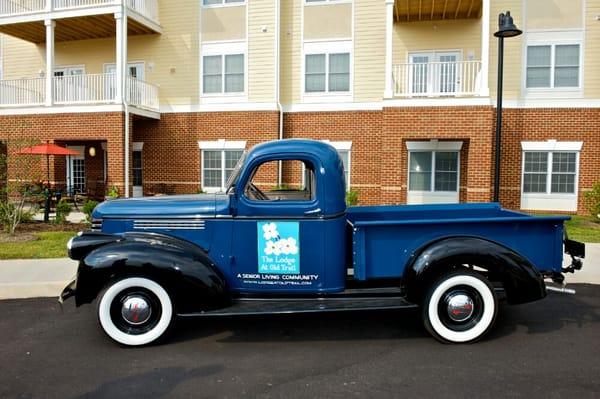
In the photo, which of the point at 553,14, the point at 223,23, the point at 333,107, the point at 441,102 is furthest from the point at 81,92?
the point at 553,14

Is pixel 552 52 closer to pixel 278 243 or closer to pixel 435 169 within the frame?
pixel 435 169

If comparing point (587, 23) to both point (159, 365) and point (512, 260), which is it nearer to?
point (512, 260)

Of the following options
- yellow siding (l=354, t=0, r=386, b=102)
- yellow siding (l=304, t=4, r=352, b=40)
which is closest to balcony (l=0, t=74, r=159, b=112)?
yellow siding (l=304, t=4, r=352, b=40)

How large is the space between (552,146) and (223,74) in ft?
38.6

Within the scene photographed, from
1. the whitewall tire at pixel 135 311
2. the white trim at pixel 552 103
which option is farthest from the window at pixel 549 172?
the whitewall tire at pixel 135 311

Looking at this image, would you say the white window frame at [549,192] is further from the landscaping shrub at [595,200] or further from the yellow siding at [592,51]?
the yellow siding at [592,51]

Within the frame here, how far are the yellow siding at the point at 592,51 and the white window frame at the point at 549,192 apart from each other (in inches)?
70.7

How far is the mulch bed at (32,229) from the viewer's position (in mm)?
10344

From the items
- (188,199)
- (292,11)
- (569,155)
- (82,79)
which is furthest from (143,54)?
(569,155)

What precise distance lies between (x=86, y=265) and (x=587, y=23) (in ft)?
54.7

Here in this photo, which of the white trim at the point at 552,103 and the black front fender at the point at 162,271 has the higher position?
the white trim at the point at 552,103

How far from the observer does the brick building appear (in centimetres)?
1468

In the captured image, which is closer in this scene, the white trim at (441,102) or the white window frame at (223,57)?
the white trim at (441,102)

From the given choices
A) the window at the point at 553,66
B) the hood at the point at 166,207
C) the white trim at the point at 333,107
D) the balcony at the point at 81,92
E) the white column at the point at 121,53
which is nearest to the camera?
the hood at the point at 166,207
